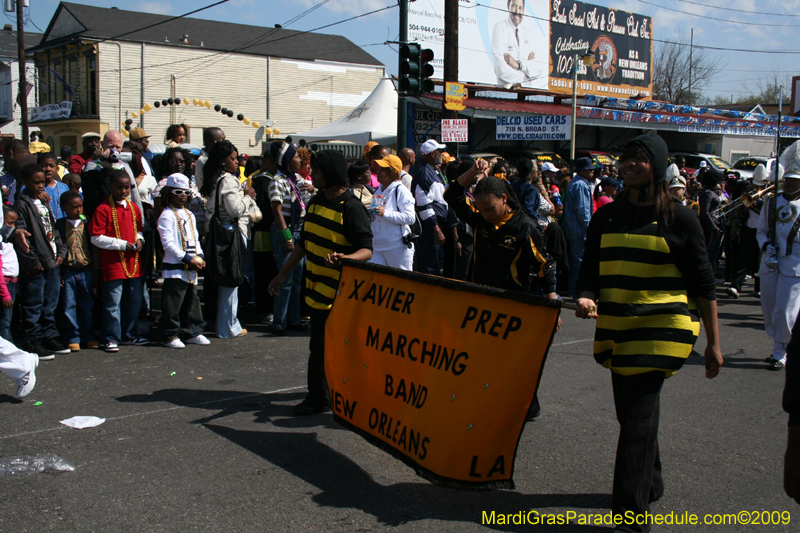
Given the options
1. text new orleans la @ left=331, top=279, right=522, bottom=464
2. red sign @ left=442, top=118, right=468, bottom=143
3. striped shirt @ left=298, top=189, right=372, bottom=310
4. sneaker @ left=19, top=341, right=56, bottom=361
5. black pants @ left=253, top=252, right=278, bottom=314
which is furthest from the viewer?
red sign @ left=442, top=118, right=468, bottom=143

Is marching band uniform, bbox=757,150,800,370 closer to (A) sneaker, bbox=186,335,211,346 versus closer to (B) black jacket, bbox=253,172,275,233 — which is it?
(B) black jacket, bbox=253,172,275,233

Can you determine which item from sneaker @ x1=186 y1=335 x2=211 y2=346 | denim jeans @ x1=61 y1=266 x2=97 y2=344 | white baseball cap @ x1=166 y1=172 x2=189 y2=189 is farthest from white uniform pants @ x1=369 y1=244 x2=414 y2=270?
denim jeans @ x1=61 y1=266 x2=97 y2=344

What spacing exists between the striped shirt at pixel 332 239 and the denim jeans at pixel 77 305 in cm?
299

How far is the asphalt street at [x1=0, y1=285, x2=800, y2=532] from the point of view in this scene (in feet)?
11.5

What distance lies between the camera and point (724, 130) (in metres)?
31.5

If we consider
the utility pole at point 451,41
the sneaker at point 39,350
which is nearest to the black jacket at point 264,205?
the sneaker at point 39,350

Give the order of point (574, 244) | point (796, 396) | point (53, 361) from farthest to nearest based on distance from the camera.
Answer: point (574, 244) → point (53, 361) → point (796, 396)

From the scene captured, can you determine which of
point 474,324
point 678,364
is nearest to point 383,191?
point 474,324

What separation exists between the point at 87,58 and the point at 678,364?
135 feet

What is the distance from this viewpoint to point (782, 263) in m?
6.52

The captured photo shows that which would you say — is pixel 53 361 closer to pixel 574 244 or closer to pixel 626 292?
pixel 626 292

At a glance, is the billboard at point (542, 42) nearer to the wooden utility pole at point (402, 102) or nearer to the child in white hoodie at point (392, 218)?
the wooden utility pole at point (402, 102)

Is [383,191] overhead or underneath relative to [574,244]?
overhead

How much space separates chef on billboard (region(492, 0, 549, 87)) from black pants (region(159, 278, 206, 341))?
80.4ft
